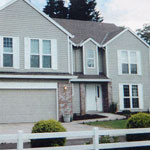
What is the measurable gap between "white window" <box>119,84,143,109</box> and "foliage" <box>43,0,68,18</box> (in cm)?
2336

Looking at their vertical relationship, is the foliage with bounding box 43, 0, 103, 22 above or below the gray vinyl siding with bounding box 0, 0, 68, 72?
above

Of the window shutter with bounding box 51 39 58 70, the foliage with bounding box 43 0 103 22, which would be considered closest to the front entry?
the window shutter with bounding box 51 39 58 70

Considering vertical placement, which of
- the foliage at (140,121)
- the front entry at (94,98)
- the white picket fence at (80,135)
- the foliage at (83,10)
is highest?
the foliage at (83,10)

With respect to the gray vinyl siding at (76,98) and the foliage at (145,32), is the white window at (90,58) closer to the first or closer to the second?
the gray vinyl siding at (76,98)

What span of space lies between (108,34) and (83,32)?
235 cm

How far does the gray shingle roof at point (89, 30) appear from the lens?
25.1 metres

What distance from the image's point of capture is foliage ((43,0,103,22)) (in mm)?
44062

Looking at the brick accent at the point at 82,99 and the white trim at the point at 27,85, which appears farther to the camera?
the brick accent at the point at 82,99

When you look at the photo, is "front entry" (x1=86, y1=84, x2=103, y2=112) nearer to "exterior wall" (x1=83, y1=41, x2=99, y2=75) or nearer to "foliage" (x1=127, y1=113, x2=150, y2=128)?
"exterior wall" (x1=83, y1=41, x2=99, y2=75)

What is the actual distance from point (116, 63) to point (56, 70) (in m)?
6.32

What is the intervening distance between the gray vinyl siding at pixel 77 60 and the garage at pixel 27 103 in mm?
4315

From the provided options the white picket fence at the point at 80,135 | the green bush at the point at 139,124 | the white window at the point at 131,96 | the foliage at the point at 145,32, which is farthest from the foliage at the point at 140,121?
the foliage at the point at 145,32

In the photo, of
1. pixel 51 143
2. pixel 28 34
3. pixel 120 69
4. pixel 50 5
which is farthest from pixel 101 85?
pixel 50 5

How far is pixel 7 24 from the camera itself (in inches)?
741
